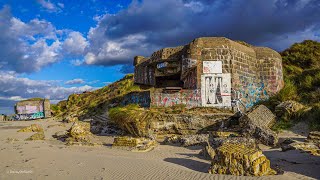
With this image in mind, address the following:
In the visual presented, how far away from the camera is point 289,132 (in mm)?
12781

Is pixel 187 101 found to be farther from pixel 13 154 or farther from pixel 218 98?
pixel 13 154

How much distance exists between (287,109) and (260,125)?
3066 millimetres

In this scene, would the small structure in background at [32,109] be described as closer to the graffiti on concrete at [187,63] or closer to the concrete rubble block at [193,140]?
the graffiti on concrete at [187,63]

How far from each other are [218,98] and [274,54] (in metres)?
5.28

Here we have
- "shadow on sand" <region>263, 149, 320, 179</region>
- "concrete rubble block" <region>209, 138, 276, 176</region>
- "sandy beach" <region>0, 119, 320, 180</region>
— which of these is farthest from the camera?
"shadow on sand" <region>263, 149, 320, 179</region>

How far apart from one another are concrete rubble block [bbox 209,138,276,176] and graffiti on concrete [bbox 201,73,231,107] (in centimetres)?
901

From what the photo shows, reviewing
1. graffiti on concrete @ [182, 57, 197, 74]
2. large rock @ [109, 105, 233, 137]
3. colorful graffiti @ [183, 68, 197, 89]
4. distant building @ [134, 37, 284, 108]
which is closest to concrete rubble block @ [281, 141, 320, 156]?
large rock @ [109, 105, 233, 137]

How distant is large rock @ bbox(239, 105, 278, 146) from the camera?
10.6 metres

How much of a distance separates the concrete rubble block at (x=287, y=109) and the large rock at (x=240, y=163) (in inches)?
336

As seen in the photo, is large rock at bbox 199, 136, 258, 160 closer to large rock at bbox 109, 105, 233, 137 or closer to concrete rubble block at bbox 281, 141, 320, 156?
concrete rubble block at bbox 281, 141, 320, 156

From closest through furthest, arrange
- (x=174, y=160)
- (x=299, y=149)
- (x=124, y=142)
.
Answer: (x=174, y=160), (x=299, y=149), (x=124, y=142)

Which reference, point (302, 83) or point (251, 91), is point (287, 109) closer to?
point (251, 91)

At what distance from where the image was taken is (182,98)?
15.5 meters

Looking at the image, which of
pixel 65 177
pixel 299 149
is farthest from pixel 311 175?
pixel 65 177
